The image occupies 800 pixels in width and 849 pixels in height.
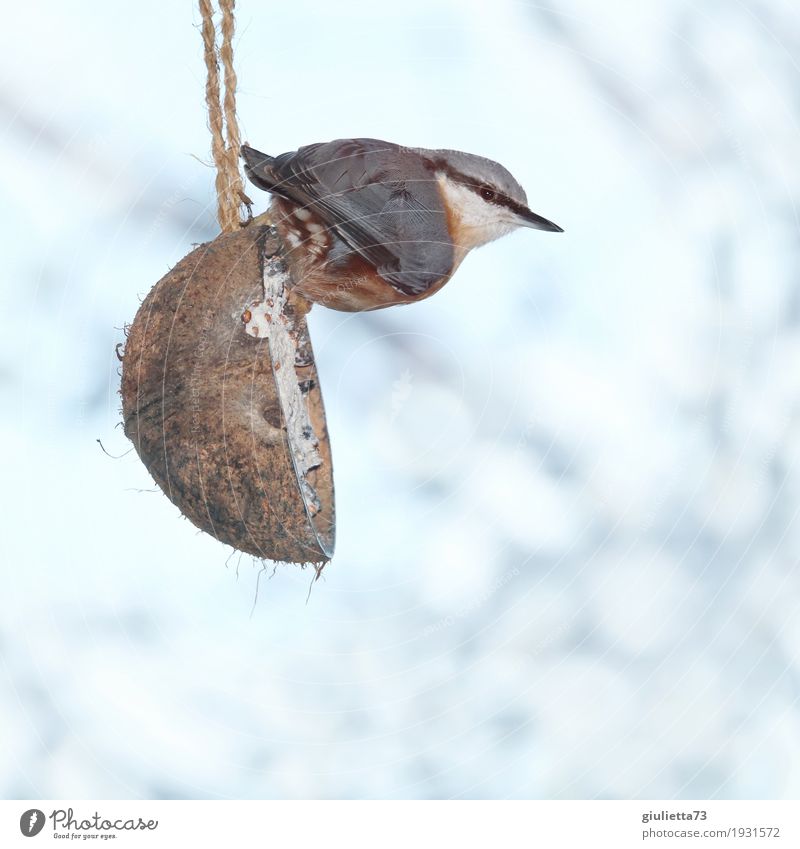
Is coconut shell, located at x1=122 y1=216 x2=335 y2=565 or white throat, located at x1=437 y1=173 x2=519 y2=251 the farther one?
white throat, located at x1=437 y1=173 x2=519 y2=251

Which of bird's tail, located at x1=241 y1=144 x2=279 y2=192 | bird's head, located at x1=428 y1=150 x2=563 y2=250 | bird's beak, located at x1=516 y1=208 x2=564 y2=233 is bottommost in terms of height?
bird's beak, located at x1=516 y1=208 x2=564 y2=233

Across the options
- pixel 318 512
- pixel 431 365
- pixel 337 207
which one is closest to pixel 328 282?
pixel 337 207

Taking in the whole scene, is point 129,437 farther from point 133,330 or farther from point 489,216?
point 489,216

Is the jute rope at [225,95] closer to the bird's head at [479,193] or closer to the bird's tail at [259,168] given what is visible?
the bird's tail at [259,168]

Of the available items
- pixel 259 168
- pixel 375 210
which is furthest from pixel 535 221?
pixel 259 168

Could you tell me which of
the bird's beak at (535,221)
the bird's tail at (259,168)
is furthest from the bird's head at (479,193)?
the bird's tail at (259,168)

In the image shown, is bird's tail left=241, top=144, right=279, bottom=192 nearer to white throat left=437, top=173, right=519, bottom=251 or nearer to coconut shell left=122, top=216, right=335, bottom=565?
coconut shell left=122, top=216, right=335, bottom=565

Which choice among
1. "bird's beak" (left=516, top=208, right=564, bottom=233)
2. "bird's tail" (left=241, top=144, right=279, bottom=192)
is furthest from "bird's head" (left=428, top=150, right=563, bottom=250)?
"bird's tail" (left=241, top=144, right=279, bottom=192)
